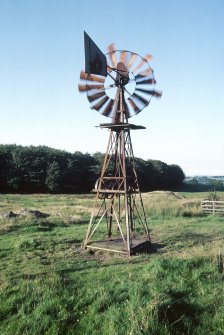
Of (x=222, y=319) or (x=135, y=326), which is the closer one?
(x=135, y=326)

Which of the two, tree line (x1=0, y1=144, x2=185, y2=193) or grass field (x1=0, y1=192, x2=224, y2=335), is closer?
grass field (x1=0, y1=192, x2=224, y2=335)

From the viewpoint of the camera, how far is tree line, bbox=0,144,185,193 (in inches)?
2299

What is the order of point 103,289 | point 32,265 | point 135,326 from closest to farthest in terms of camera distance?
point 135,326
point 103,289
point 32,265

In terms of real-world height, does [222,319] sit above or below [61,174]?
below

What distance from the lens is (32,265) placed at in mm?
11578

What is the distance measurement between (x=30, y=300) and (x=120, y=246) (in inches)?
266

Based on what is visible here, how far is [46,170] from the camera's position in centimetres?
6175

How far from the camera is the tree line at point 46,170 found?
58406 millimetres

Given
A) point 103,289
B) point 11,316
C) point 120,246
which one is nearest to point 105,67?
point 120,246

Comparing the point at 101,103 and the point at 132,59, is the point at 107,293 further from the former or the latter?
the point at 132,59

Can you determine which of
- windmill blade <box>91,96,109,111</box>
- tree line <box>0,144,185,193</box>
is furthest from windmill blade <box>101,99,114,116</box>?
tree line <box>0,144,185,193</box>

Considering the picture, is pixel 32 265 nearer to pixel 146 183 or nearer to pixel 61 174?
pixel 61 174

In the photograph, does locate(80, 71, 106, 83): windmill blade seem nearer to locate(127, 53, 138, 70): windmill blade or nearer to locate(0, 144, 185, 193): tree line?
locate(127, 53, 138, 70): windmill blade

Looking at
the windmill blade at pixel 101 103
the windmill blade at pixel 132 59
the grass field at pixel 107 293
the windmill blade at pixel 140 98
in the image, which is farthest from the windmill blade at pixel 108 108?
the grass field at pixel 107 293
